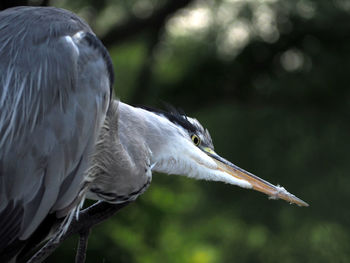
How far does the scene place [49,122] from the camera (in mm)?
1856

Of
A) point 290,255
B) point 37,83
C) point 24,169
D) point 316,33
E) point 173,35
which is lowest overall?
point 290,255

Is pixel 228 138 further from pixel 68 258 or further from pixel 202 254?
pixel 68 258

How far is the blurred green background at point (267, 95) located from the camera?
543 centimetres

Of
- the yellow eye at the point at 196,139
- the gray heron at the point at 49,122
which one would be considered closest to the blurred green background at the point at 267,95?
the yellow eye at the point at 196,139

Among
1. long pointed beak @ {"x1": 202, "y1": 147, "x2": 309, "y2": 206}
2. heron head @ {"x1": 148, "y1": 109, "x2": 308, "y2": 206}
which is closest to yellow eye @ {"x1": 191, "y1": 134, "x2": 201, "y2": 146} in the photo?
heron head @ {"x1": 148, "y1": 109, "x2": 308, "y2": 206}

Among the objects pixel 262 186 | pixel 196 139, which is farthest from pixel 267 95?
pixel 262 186

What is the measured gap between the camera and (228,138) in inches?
227

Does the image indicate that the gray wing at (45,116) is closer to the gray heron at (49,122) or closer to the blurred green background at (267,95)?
the gray heron at (49,122)

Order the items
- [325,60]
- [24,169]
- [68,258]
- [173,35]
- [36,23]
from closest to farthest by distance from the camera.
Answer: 1. [24,169]
2. [36,23]
3. [68,258]
4. [325,60]
5. [173,35]

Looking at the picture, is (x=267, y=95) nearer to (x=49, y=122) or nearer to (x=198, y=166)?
(x=198, y=166)

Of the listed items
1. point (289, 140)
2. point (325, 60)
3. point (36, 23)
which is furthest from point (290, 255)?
point (36, 23)

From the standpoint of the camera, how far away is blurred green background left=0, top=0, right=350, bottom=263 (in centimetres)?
543

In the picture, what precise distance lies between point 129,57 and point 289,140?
1994mm

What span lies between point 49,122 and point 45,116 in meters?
0.03
